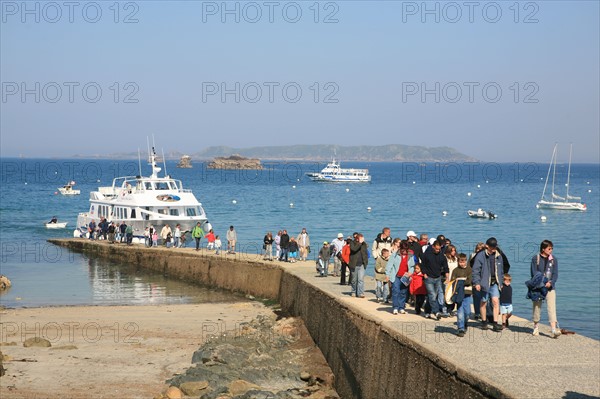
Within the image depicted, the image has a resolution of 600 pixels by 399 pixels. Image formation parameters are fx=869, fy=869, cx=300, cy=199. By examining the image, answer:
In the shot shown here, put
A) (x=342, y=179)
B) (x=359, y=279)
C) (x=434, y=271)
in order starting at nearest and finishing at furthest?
(x=434, y=271) → (x=359, y=279) → (x=342, y=179)

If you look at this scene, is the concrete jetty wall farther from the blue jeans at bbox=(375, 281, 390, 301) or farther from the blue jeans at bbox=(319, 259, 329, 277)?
the blue jeans at bbox=(319, 259, 329, 277)

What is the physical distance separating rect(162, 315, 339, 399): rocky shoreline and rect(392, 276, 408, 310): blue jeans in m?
2.30

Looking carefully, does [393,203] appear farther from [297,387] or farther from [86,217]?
[297,387]

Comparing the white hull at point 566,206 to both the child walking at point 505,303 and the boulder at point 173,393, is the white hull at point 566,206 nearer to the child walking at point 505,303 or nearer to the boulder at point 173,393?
the child walking at point 505,303

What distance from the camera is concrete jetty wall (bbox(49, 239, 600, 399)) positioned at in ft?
40.2

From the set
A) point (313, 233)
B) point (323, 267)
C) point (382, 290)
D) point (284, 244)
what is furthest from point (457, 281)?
point (313, 233)

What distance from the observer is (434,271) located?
17.1 meters

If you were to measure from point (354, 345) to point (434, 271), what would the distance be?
233cm

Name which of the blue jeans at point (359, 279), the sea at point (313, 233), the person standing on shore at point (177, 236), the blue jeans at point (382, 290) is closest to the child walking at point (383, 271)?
the blue jeans at point (382, 290)

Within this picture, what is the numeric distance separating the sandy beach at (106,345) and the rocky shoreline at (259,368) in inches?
29.7

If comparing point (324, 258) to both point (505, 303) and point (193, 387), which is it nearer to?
point (193, 387)

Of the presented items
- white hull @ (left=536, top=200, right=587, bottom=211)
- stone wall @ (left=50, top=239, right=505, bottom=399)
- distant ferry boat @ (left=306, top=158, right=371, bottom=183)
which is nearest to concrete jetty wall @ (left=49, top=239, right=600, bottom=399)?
stone wall @ (left=50, top=239, right=505, bottom=399)

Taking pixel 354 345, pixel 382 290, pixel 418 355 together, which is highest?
pixel 382 290

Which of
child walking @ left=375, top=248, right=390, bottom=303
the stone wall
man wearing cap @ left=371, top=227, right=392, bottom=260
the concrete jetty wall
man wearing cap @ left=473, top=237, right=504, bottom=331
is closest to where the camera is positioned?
the concrete jetty wall
